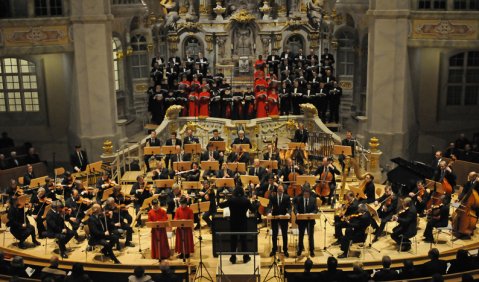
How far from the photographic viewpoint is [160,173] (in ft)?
73.8

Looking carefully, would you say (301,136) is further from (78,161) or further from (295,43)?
(295,43)

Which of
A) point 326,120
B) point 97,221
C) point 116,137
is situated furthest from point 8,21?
point 326,120

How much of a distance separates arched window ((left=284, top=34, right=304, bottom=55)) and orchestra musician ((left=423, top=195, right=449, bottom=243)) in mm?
21980

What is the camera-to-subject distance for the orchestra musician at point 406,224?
1927 centimetres

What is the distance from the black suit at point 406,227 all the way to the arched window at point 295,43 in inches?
894

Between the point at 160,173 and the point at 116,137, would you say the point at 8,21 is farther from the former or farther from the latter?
the point at 160,173

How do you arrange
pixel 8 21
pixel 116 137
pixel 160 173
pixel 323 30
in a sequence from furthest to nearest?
1. pixel 323 30
2. pixel 116 137
3. pixel 8 21
4. pixel 160 173

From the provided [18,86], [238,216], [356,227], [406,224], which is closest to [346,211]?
[356,227]

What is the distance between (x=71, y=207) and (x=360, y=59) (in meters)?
16.8

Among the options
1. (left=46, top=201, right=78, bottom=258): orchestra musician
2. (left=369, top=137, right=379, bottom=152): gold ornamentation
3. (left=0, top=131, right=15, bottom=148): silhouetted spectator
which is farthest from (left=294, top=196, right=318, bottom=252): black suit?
(left=0, top=131, right=15, bottom=148): silhouetted spectator

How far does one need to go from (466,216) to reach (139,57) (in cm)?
1938

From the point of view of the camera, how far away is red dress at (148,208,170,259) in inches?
748

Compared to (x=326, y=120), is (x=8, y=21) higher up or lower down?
higher up

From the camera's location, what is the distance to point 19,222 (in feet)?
66.2
